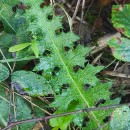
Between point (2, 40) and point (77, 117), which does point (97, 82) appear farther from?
point (2, 40)

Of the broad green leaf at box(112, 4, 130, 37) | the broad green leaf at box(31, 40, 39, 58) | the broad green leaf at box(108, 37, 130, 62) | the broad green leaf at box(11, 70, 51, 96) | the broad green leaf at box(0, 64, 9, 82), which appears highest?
the broad green leaf at box(112, 4, 130, 37)

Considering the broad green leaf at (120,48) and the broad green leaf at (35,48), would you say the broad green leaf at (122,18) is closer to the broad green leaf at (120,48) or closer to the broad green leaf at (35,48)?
the broad green leaf at (120,48)

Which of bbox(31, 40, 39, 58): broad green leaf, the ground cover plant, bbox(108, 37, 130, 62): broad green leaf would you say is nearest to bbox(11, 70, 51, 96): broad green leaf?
the ground cover plant

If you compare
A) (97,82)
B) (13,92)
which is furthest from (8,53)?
(97,82)

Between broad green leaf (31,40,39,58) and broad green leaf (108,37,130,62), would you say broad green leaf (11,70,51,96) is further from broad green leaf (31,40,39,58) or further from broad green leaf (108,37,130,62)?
broad green leaf (108,37,130,62)

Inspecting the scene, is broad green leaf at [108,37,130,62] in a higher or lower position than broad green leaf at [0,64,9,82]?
higher

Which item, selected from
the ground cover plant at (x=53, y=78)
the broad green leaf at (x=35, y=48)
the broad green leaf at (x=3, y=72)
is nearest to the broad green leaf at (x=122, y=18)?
the ground cover plant at (x=53, y=78)

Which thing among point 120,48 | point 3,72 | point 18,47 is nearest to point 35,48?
point 18,47
